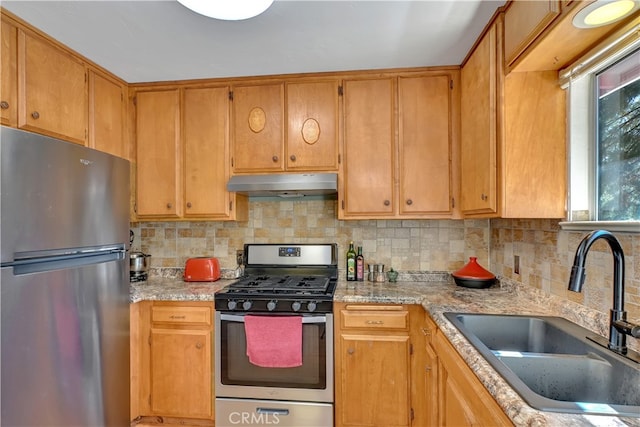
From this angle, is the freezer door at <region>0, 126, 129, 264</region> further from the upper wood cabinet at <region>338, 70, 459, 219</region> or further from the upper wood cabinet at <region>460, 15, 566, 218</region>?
the upper wood cabinet at <region>460, 15, 566, 218</region>

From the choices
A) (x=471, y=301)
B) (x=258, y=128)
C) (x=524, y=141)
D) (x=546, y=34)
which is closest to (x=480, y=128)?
(x=524, y=141)

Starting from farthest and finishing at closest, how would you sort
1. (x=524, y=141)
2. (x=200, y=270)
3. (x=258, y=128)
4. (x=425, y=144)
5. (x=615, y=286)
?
(x=200, y=270) → (x=258, y=128) → (x=425, y=144) → (x=524, y=141) → (x=615, y=286)

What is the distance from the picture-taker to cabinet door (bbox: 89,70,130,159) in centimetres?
203

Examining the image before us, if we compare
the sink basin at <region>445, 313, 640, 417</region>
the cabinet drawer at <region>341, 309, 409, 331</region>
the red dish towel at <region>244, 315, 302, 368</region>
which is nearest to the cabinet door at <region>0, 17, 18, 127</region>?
the red dish towel at <region>244, 315, 302, 368</region>

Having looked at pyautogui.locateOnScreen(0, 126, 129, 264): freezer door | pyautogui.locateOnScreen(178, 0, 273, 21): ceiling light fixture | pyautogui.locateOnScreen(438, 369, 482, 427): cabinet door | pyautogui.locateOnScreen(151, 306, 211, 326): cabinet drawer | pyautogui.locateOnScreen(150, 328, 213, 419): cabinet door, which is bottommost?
pyautogui.locateOnScreen(150, 328, 213, 419): cabinet door

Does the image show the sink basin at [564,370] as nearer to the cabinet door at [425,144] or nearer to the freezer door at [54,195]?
the cabinet door at [425,144]

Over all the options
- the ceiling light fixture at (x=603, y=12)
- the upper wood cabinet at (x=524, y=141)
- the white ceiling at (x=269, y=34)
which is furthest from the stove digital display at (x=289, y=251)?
the ceiling light fixture at (x=603, y=12)

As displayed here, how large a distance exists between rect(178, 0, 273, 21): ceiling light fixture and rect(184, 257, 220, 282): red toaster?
1.67 metres

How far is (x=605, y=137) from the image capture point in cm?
138

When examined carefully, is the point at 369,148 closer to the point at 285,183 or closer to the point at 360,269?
the point at 285,183

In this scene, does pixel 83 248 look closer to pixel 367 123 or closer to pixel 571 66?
pixel 367 123

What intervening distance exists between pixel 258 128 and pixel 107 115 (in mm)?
1027

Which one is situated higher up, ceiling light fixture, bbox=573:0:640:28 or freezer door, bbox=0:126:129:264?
ceiling light fixture, bbox=573:0:640:28

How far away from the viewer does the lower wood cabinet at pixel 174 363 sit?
1.99 meters
